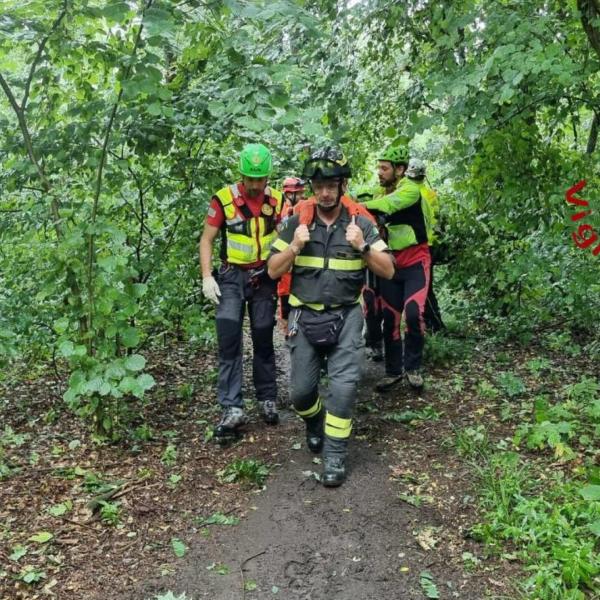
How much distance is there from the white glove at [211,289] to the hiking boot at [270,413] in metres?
1.03

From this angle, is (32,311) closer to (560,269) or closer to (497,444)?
(497,444)

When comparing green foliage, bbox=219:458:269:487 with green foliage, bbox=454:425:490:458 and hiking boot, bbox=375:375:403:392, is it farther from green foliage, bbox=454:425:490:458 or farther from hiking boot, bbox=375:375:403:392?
hiking boot, bbox=375:375:403:392

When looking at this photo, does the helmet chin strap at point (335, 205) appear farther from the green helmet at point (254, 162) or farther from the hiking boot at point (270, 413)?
the hiking boot at point (270, 413)

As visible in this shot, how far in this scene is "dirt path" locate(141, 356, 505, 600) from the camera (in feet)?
11.3

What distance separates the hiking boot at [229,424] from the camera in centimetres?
505

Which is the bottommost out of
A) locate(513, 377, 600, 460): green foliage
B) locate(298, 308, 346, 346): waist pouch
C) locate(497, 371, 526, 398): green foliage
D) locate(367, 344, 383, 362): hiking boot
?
locate(367, 344, 383, 362): hiking boot

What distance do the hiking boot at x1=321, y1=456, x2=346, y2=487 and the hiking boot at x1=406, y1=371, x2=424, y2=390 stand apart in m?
1.79

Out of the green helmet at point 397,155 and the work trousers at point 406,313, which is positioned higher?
the green helmet at point 397,155

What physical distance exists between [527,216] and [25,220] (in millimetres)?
4920

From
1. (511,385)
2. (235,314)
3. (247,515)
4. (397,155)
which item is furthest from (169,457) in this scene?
(397,155)

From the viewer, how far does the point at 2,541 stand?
3.76 metres

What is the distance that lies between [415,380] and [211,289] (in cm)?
223

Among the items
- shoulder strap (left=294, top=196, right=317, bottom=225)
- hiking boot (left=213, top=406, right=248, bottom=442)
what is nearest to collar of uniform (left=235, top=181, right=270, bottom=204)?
shoulder strap (left=294, top=196, right=317, bottom=225)

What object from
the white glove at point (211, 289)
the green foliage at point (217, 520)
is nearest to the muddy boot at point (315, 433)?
the green foliage at point (217, 520)
